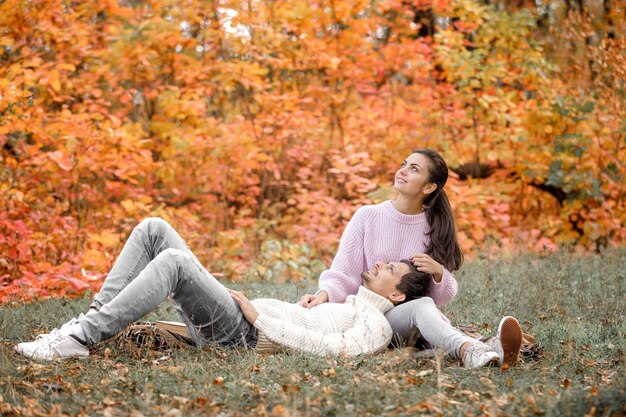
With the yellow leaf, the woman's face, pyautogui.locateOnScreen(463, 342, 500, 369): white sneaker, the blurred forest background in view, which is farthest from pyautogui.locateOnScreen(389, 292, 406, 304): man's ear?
the yellow leaf

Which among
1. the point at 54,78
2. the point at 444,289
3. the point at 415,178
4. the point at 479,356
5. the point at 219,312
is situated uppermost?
the point at 54,78

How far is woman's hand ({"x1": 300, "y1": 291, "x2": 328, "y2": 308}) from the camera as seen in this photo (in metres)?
3.98

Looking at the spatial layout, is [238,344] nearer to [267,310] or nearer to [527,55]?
[267,310]

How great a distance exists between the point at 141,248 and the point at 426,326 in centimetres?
150

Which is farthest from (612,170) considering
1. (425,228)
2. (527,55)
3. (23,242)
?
(23,242)

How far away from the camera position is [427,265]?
3.90 m

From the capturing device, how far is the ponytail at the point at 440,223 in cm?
411

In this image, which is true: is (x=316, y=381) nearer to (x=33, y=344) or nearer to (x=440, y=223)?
(x=33, y=344)

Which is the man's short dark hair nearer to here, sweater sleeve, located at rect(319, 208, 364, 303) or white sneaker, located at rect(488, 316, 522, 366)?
sweater sleeve, located at rect(319, 208, 364, 303)

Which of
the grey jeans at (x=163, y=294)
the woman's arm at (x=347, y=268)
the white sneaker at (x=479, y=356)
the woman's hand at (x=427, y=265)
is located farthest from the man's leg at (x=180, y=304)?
the white sneaker at (x=479, y=356)

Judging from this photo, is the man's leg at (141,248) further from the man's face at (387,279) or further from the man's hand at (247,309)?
the man's face at (387,279)

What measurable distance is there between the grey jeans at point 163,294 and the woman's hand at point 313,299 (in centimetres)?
39

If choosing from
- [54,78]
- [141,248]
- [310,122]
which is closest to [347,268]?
[141,248]

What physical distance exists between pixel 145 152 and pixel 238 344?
405 centimetres
